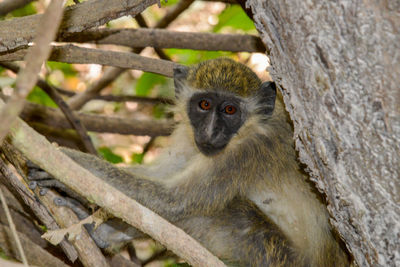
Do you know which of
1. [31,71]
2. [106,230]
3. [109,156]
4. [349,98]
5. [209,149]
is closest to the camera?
[31,71]

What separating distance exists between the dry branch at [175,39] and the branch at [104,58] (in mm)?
452

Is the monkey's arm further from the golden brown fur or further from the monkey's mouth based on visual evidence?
the monkey's mouth

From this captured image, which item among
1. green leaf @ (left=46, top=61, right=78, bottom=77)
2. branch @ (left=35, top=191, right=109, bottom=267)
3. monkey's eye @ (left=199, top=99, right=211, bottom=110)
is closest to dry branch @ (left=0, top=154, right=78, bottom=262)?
branch @ (left=35, top=191, right=109, bottom=267)

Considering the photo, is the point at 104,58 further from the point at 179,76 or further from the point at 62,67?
the point at 62,67

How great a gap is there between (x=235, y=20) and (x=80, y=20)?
1903 millimetres

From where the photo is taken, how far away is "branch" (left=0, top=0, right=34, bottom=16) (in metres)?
4.63

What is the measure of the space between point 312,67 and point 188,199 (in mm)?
1895

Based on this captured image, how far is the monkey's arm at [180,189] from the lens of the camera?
3596mm

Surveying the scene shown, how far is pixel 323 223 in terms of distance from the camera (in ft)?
11.4

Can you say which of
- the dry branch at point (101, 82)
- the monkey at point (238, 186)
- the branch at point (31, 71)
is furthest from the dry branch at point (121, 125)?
the branch at point (31, 71)

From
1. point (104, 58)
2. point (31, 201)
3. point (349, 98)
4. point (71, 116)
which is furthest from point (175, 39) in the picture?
point (349, 98)

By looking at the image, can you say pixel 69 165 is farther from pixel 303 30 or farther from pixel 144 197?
pixel 144 197

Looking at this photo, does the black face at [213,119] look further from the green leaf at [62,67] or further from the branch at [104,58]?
the green leaf at [62,67]

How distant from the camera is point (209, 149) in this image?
3.54 metres
